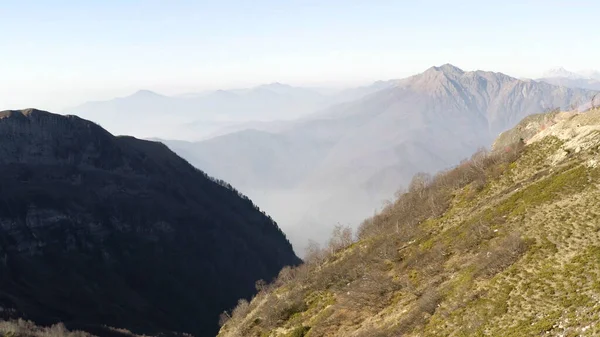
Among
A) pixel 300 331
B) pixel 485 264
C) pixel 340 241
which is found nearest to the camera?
pixel 485 264

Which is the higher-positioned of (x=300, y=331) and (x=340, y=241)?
(x=300, y=331)

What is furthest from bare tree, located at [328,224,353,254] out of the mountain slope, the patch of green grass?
the patch of green grass

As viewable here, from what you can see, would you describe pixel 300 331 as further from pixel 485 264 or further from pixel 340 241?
pixel 340 241

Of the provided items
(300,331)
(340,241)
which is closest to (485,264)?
(300,331)

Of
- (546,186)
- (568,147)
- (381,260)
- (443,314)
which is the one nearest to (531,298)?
(443,314)

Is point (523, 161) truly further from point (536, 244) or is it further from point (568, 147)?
point (536, 244)

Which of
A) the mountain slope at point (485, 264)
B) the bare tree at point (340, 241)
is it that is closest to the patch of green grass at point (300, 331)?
the mountain slope at point (485, 264)

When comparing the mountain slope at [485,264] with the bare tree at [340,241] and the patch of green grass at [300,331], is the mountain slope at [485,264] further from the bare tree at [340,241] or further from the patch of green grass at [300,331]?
the bare tree at [340,241]

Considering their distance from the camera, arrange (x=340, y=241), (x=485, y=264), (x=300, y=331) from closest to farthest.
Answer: (x=485, y=264)
(x=300, y=331)
(x=340, y=241)

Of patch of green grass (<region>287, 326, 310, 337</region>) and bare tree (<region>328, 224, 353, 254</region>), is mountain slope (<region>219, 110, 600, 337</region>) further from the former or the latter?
bare tree (<region>328, 224, 353, 254</region>)
